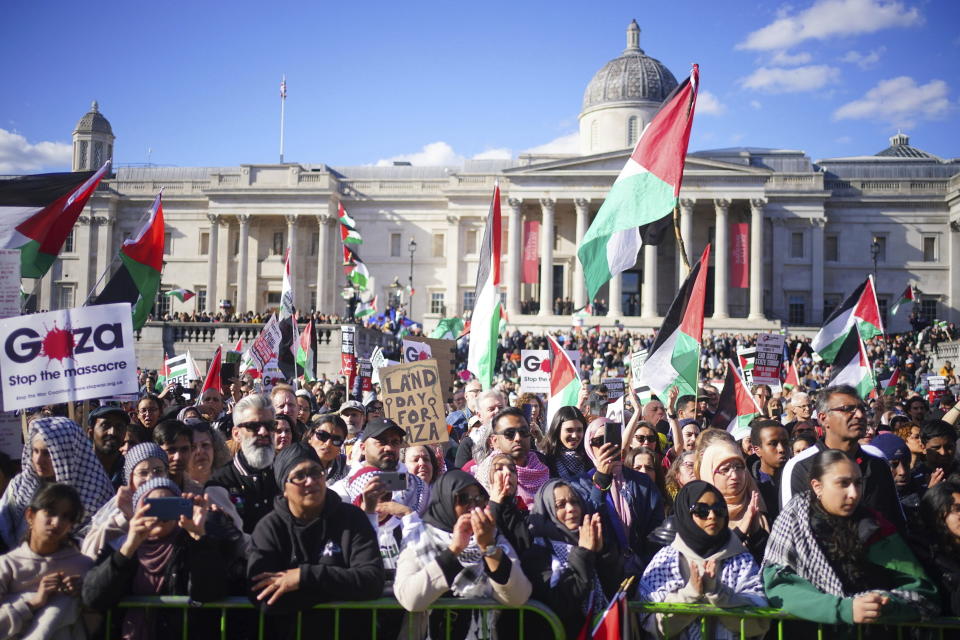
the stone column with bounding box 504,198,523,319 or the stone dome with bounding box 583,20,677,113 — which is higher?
the stone dome with bounding box 583,20,677,113

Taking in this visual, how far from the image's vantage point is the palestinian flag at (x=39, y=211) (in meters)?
9.80

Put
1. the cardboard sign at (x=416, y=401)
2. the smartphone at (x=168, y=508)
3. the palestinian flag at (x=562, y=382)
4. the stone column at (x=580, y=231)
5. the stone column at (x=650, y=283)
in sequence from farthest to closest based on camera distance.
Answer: the stone column at (x=580, y=231), the stone column at (x=650, y=283), the palestinian flag at (x=562, y=382), the cardboard sign at (x=416, y=401), the smartphone at (x=168, y=508)

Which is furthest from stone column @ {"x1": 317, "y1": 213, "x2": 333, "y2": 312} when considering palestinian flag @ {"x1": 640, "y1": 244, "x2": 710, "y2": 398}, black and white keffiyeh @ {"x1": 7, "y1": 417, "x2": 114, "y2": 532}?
black and white keffiyeh @ {"x1": 7, "y1": 417, "x2": 114, "y2": 532}

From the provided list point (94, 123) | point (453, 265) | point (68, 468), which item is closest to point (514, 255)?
point (453, 265)

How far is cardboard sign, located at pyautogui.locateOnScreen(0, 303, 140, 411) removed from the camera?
6723mm

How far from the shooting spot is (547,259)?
52656 millimetres

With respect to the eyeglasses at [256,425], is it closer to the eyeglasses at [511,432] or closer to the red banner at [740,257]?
the eyeglasses at [511,432]

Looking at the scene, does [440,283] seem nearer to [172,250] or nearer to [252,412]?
[172,250]

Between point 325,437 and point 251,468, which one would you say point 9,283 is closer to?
point 251,468

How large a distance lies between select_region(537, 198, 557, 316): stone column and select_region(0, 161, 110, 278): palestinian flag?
42388 millimetres

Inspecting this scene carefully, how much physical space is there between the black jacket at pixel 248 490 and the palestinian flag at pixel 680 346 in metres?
5.19

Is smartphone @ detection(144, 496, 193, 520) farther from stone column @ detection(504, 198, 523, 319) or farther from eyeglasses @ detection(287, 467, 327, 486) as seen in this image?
stone column @ detection(504, 198, 523, 319)

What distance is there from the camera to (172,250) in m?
60.7

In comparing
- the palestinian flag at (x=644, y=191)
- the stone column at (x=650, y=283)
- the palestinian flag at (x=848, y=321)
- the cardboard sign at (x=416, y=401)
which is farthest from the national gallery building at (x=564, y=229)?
the cardboard sign at (x=416, y=401)
